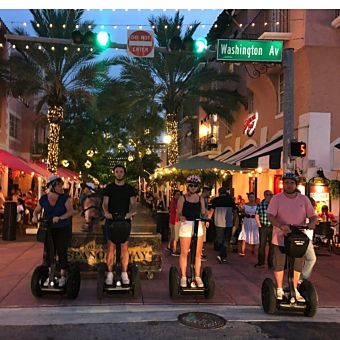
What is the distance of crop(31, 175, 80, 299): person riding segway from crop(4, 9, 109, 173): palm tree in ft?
45.7

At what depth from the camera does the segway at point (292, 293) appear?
5875 mm

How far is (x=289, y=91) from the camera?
1146 centimetres

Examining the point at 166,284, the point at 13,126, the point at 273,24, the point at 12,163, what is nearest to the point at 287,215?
the point at 166,284

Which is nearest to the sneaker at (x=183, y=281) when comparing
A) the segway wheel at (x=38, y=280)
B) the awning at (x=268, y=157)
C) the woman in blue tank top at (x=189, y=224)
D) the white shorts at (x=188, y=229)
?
the woman in blue tank top at (x=189, y=224)

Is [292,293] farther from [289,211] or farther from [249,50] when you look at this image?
[249,50]

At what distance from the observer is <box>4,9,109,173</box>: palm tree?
19.8m

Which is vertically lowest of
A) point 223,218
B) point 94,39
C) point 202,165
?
point 223,218

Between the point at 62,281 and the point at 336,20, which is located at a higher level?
the point at 336,20

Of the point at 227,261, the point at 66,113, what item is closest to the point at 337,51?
the point at 227,261

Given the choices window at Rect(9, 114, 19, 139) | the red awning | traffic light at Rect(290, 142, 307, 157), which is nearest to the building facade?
traffic light at Rect(290, 142, 307, 157)

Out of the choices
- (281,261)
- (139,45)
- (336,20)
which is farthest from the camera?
(336,20)

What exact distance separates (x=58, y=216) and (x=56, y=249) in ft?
1.60

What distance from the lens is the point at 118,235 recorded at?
6547mm

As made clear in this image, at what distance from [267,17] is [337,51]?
3.04m
